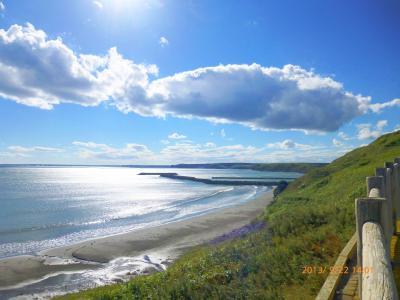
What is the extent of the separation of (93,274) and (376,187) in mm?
20164

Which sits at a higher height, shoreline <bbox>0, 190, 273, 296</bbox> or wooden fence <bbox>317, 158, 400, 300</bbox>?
wooden fence <bbox>317, 158, 400, 300</bbox>

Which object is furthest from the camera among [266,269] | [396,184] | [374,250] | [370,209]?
[266,269]

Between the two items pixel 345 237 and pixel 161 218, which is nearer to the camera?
pixel 345 237

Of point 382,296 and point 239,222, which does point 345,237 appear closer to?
point 382,296

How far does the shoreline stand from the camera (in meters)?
22.1

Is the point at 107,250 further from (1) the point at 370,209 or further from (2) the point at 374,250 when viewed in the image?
(2) the point at 374,250

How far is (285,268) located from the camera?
8.30 m

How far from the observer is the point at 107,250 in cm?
2789

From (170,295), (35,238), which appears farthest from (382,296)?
(35,238)
